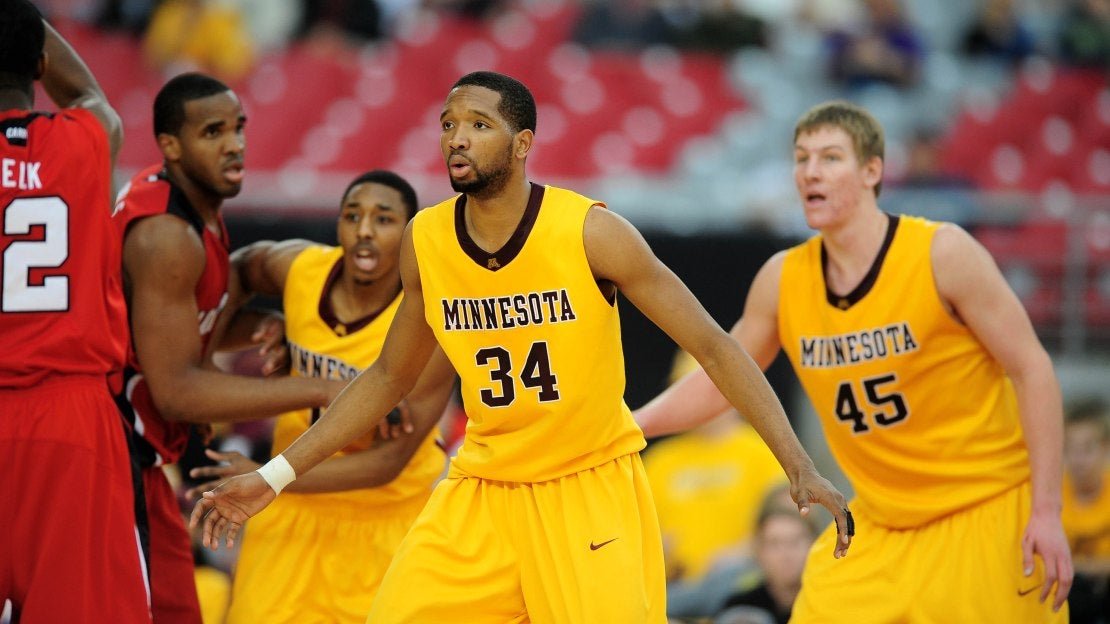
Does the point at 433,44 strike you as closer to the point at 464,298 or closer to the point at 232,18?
the point at 232,18

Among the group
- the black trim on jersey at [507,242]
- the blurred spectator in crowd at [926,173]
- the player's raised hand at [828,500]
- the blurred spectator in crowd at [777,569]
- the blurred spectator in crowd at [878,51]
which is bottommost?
the blurred spectator in crowd at [777,569]

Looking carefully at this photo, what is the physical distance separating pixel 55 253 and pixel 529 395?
173 centimetres

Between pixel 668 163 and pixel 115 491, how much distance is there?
9.01m

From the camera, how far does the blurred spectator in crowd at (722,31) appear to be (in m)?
14.3

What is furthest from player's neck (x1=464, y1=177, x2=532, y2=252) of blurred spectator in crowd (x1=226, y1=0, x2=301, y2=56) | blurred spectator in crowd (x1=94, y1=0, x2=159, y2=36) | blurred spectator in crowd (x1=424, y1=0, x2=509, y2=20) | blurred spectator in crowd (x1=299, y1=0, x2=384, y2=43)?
blurred spectator in crowd (x1=94, y1=0, x2=159, y2=36)

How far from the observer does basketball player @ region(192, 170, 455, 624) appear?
5.37 metres

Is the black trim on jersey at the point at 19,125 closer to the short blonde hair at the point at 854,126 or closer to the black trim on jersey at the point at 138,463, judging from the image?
the black trim on jersey at the point at 138,463

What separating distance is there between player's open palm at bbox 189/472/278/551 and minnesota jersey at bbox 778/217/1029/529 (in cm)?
219

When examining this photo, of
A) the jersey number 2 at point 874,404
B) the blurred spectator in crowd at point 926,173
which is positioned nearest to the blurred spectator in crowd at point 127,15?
the blurred spectator in crowd at point 926,173

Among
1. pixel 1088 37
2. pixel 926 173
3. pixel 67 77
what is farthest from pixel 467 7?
pixel 67 77

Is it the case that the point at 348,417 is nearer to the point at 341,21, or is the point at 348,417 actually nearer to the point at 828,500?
the point at 828,500

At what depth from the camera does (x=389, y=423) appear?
5.34 meters

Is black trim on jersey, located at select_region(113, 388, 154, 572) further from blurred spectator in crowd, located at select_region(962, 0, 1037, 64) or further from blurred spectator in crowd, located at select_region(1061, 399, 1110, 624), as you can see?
blurred spectator in crowd, located at select_region(962, 0, 1037, 64)

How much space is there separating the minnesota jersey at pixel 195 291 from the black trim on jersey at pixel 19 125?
0.55m
